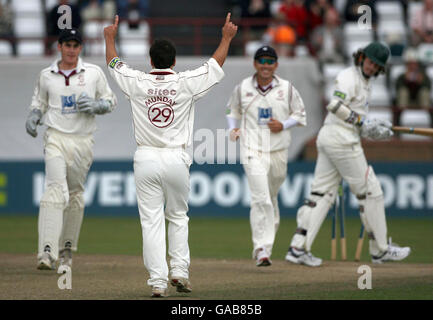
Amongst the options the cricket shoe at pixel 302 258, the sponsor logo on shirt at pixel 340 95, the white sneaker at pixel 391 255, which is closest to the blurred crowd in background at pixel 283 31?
the white sneaker at pixel 391 255

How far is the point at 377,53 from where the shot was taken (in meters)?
10.7

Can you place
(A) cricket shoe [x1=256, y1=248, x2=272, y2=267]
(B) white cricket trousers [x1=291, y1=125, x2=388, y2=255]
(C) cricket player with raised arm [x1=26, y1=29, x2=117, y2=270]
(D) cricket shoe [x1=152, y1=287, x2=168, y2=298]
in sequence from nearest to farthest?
(D) cricket shoe [x1=152, y1=287, x2=168, y2=298], (C) cricket player with raised arm [x1=26, y1=29, x2=117, y2=270], (A) cricket shoe [x1=256, y1=248, x2=272, y2=267], (B) white cricket trousers [x1=291, y1=125, x2=388, y2=255]

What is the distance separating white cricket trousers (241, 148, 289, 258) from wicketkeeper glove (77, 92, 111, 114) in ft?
5.82

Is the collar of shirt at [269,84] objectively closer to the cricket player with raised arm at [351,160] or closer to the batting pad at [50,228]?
the cricket player with raised arm at [351,160]

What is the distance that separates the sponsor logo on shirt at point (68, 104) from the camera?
10.1 meters

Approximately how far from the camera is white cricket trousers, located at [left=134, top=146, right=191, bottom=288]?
8203mm

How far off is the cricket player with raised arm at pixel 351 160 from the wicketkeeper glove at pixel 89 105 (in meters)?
2.54

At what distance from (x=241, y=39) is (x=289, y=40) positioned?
1.35 metres

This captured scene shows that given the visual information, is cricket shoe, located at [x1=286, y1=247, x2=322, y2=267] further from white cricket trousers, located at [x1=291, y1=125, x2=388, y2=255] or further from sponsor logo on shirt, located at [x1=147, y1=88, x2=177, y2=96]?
sponsor logo on shirt, located at [x1=147, y1=88, x2=177, y2=96]

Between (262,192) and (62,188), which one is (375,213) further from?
(62,188)

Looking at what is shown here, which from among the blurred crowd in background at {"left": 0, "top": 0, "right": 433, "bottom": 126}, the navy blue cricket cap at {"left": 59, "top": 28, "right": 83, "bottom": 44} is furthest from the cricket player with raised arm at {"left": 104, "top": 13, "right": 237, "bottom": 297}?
the blurred crowd in background at {"left": 0, "top": 0, "right": 433, "bottom": 126}

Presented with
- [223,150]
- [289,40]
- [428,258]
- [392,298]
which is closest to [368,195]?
[428,258]

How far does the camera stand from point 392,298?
838 cm

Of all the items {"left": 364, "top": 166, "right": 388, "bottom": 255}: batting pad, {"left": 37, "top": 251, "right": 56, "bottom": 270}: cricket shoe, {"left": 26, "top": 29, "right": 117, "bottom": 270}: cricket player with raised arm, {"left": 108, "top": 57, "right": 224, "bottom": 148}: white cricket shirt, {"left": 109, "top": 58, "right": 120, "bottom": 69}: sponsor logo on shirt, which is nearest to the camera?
{"left": 108, "top": 57, "right": 224, "bottom": 148}: white cricket shirt
